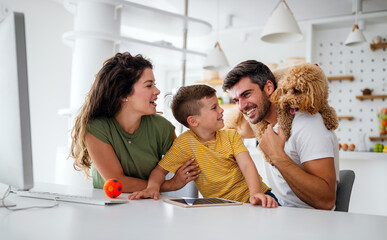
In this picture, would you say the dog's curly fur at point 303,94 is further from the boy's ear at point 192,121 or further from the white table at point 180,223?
the white table at point 180,223

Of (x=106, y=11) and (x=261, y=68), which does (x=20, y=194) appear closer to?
(x=261, y=68)

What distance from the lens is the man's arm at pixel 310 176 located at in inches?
54.4

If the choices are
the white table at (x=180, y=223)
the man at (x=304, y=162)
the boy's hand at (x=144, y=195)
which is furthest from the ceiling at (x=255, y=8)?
the white table at (x=180, y=223)

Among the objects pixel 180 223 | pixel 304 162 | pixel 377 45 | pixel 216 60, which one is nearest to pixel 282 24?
pixel 216 60

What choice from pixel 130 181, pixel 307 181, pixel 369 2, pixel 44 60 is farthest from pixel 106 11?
pixel 369 2

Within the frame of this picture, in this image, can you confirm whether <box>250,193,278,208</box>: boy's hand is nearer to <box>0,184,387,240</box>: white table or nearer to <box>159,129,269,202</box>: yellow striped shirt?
<box>0,184,387,240</box>: white table

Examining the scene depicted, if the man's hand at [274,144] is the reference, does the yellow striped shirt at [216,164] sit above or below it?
below

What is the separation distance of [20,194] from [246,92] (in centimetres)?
109

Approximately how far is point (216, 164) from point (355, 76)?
458 centimetres

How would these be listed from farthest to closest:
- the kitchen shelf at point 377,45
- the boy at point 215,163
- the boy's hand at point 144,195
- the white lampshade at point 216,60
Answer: the kitchen shelf at point 377,45 < the white lampshade at point 216,60 < the boy at point 215,163 < the boy's hand at point 144,195

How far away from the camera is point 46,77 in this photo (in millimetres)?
5062

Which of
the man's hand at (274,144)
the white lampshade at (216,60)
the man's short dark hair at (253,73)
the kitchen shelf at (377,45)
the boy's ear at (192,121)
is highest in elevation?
the kitchen shelf at (377,45)

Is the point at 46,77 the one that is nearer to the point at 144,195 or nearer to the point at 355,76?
the point at 144,195

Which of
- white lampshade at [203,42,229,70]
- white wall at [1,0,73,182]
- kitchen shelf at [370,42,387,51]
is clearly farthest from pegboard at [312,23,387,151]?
white wall at [1,0,73,182]
